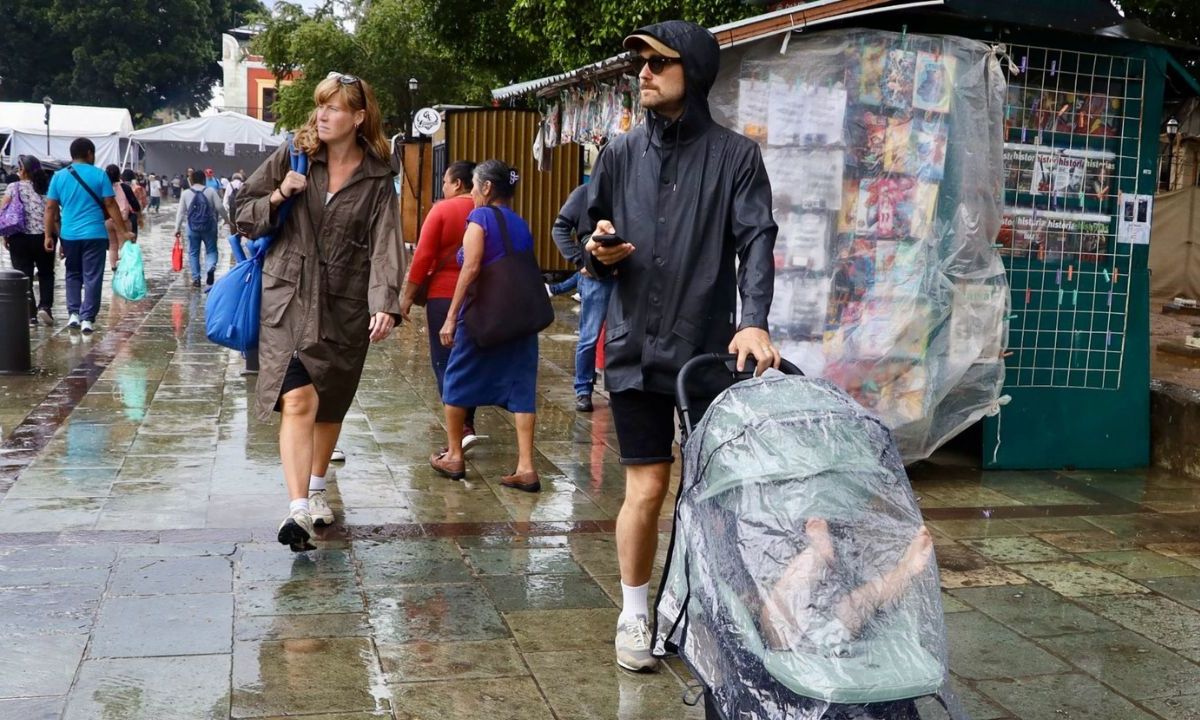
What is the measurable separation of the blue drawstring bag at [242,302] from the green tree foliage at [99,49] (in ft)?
217

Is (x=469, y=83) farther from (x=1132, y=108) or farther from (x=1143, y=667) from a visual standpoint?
(x=1143, y=667)

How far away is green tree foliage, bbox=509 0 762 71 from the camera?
12828 millimetres

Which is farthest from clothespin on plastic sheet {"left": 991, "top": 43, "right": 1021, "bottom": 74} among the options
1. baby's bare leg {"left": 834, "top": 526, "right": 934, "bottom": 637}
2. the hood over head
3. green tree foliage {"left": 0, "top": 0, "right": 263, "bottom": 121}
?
green tree foliage {"left": 0, "top": 0, "right": 263, "bottom": 121}

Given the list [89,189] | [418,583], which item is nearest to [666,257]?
[418,583]

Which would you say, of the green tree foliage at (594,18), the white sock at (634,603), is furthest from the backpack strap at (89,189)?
the white sock at (634,603)

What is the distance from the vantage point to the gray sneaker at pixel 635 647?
13.6 ft

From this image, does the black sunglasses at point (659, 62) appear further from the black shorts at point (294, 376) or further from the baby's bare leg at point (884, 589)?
the black shorts at point (294, 376)

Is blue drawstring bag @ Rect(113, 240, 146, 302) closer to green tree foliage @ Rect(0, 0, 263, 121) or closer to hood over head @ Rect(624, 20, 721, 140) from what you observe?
hood over head @ Rect(624, 20, 721, 140)

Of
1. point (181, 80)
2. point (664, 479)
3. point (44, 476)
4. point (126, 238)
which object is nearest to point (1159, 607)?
point (664, 479)

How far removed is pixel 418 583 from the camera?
499 centimetres

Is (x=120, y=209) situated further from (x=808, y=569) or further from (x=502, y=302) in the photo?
(x=808, y=569)

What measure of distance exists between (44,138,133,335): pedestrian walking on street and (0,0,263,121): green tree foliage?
2309 inches

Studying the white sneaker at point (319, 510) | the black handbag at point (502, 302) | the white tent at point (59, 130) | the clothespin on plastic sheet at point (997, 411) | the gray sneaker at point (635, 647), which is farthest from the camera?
the white tent at point (59, 130)

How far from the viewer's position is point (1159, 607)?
501 centimetres
